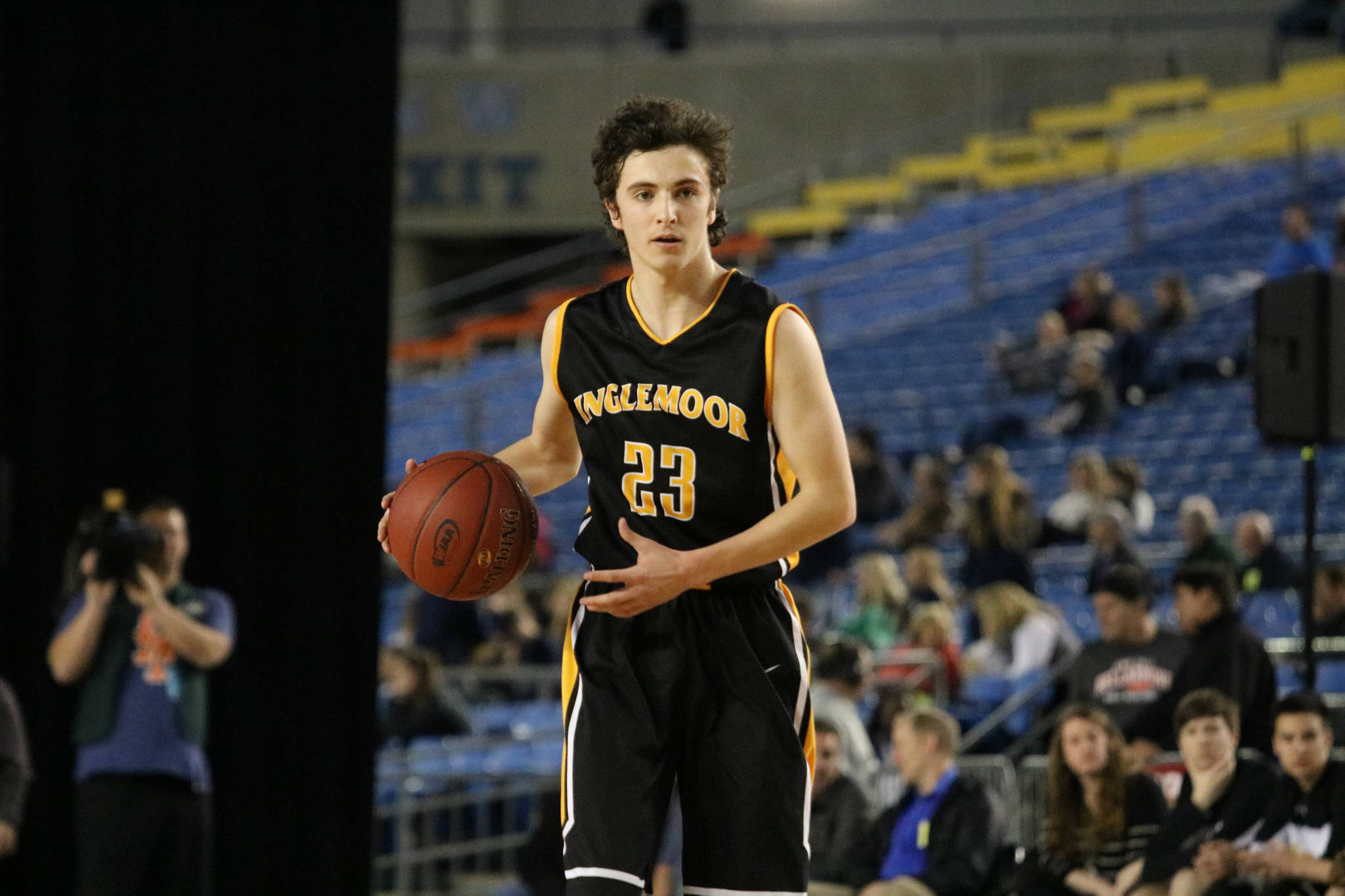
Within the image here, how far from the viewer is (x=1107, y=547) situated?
907cm

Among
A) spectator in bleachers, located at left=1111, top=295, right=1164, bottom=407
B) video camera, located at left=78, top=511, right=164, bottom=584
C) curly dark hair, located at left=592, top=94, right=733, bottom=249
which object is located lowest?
video camera, located at left=78, top=511, right=164, bottom=584

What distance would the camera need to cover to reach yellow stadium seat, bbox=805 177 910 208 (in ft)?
64.3

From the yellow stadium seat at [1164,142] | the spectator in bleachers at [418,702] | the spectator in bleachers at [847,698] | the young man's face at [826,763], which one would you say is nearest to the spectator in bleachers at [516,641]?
the spectator in bleachers at [418,702]

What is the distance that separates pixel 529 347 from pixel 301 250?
11065 millimetres

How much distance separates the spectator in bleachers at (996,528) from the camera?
30.7 ft

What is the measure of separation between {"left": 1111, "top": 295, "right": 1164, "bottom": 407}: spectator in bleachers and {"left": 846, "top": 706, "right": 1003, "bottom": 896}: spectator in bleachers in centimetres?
626

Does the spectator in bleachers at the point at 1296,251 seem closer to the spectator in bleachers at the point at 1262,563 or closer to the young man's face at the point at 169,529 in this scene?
the spectator in bleachers at the point at 1262,563

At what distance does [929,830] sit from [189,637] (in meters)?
2.55

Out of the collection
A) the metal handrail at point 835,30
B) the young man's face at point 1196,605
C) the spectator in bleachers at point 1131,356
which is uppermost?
the metal handrail at point 835,30

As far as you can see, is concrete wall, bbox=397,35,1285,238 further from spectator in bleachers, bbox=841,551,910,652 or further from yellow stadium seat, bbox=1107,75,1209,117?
spectator in bleachers, bbox=841,551,910,652

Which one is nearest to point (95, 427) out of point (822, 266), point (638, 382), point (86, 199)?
point (86, 199)

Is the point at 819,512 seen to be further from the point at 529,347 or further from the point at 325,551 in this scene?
the point at 529,347

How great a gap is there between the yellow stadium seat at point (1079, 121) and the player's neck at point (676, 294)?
15.8 meters

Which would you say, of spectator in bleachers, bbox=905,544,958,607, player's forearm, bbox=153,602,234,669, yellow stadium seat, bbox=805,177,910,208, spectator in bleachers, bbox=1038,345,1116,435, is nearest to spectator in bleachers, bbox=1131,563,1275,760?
spectator in bleachers, bbox=905,544,958,607
